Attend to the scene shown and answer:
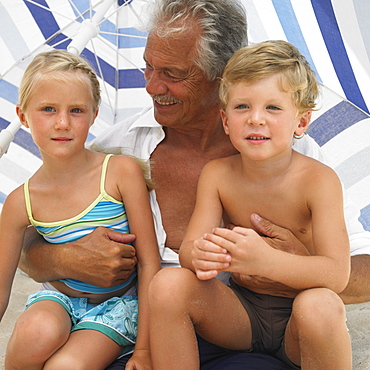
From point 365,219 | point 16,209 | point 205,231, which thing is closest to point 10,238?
point 16,209

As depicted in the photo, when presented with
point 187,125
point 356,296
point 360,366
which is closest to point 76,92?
point 187,125

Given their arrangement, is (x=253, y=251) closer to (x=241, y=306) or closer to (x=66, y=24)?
(x=241, y=306)

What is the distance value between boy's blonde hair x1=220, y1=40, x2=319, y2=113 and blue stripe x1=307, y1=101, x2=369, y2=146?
33.9 inches

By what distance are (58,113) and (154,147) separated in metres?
0.62

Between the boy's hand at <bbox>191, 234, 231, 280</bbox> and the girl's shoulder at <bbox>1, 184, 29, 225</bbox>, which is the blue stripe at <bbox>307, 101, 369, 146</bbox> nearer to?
the boy's hand at <bbox>191, 234, 231, 280</bbox>

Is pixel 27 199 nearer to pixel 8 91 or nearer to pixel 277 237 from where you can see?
pixel 277 237

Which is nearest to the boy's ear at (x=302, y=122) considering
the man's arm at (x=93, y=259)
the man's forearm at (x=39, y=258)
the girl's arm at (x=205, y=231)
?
the girl's arm at (x=205, y=231)

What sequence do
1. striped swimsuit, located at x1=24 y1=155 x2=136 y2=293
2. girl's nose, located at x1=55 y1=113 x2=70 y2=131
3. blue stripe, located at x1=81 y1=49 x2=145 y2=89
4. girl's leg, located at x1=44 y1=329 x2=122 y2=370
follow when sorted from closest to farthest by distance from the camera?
girl's leg, located at x1=44 y1=329 x2=122 y2=370 < girl's nose, located at x1=55 y1=113 x2=70 y2=131 < striped swimsuit, located at x1=24 y1=155 x2=136 y2=293 < blue stripe, located at x1=81 y1=49 x2=145 y2=89

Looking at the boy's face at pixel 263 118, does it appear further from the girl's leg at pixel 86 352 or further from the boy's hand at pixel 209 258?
the girl's leg at pixel 86 352

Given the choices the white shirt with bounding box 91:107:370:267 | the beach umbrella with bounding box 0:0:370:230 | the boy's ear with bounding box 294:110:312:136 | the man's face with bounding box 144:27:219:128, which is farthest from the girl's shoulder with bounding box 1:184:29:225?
the boy's ear with bounding box 294:110:312:136

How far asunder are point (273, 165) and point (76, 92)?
2.89 ft

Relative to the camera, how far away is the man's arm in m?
2.40

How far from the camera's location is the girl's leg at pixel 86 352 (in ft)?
6.93

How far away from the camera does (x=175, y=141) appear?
2932 millimetres
